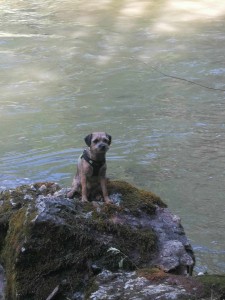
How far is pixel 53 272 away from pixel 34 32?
16.0 metres

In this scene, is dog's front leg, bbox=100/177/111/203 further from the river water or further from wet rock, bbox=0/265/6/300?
the river water

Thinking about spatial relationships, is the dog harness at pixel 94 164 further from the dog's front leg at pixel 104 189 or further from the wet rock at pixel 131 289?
the wet rock at pixel 131 289

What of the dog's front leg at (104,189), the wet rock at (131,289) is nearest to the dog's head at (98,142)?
the dog's front leg at (104,189)

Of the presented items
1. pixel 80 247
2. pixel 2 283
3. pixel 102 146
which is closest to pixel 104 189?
pixel 102 146

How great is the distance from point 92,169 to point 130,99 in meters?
8.25

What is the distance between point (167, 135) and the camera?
37.1 feet

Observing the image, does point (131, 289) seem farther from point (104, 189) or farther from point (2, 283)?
point (104, 189)

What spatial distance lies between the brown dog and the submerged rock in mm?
366

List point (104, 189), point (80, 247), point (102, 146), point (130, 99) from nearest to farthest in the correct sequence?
point (80, 247), point (104, 189), point (102, 146), point (130, 99)

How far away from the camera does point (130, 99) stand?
1340cm

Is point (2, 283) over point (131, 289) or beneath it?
beneath

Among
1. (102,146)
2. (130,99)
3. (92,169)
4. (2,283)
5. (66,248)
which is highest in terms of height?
(102,146)

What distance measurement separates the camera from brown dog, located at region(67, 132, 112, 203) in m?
5.22

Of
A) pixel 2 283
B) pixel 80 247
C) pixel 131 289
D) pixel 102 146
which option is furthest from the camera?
pixel 102 146
